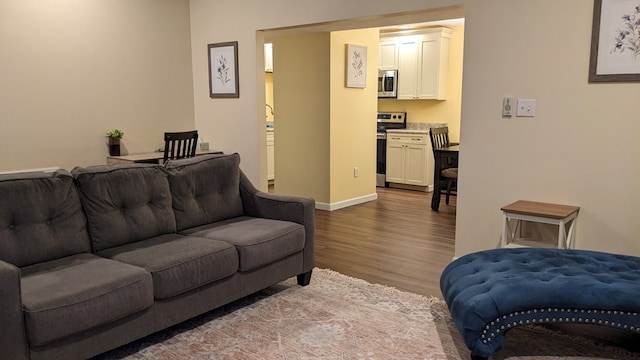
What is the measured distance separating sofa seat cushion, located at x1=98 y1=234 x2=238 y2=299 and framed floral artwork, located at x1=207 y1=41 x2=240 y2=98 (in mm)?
2695

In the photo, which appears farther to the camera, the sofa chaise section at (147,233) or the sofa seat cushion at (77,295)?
the sofa chaise section at (147,233)

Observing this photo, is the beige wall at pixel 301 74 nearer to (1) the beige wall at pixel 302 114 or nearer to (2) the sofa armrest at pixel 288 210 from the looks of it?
(1) the beige wall at pixel 302 114

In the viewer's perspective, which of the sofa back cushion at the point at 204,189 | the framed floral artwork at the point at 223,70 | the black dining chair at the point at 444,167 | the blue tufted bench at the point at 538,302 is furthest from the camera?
the black dining chair at the point at 444,167

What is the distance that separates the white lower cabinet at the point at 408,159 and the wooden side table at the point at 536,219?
12.5 ft

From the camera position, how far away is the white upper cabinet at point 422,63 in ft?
24.6

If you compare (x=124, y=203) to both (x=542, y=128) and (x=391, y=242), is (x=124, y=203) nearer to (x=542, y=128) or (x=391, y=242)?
(x=391, y=242)

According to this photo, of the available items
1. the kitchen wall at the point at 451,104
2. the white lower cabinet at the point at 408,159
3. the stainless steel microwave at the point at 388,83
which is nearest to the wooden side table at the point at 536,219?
the white lower cabinet at the point at 408,159

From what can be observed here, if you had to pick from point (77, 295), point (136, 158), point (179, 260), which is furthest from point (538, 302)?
point (136, 158)

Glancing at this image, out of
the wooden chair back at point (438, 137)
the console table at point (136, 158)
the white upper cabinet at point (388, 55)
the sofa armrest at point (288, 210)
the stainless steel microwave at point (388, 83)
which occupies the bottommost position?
the sofa armrest at point (288, 210)

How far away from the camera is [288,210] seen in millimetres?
3500

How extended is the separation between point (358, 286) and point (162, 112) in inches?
126

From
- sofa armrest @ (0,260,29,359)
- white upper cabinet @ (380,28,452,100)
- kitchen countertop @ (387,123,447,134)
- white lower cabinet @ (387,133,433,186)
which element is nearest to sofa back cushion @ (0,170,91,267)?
sofa armrest @ (0,260,29,359)

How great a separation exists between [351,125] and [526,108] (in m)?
2.97

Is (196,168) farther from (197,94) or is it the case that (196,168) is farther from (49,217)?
(197,94)
